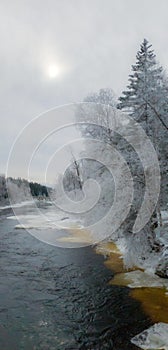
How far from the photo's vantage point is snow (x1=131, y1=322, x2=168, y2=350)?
873 cm

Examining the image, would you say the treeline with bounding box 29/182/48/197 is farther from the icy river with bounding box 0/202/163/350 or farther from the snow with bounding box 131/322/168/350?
the snow with bounding box 131/322/168/350

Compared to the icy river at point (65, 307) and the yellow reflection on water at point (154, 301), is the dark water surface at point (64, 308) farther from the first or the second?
the yellow reflection on water at point (154, 301)

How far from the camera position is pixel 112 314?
1104cm

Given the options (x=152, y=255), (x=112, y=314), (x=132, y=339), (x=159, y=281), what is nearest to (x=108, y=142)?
(x=152, y=255)

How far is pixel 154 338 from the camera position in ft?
30.1

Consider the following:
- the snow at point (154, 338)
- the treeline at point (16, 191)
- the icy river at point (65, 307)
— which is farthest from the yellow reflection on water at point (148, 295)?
the treeline at point (16, 191)

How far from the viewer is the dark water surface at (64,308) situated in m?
9.29

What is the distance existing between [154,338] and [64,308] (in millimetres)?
3874

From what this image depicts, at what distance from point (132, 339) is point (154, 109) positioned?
10.7 m

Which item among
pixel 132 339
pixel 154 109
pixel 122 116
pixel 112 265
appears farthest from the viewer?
pixel 122 116

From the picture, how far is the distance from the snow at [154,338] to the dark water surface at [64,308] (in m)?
0.25

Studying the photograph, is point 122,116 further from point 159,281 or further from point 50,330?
point 50,330

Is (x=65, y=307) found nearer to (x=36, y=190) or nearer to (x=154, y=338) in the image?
(x=154, y=338)

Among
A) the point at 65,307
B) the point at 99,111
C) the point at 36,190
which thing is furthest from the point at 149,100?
the point at 36,190
